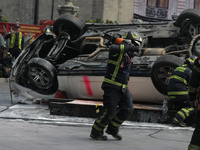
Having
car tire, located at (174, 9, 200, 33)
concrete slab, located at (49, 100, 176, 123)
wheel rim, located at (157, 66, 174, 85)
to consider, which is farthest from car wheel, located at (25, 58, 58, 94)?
car tire, located at (174, 9, 200, 33)

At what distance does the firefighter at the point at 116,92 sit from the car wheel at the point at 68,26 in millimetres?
4608

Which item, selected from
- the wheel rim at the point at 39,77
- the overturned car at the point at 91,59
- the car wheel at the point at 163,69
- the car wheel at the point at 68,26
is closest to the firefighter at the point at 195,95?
the car wheel at the point at 163,69

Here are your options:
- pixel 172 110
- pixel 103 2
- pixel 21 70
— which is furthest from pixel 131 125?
pixel 103 2

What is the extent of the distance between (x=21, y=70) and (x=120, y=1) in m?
33.7

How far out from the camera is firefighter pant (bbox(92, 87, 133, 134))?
6.93 m

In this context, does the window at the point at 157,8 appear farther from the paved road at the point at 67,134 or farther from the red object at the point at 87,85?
the paved road at the point at 67,134

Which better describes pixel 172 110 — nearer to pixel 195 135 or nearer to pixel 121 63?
pixel 121 63

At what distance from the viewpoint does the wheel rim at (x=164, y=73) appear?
9086 millimetres

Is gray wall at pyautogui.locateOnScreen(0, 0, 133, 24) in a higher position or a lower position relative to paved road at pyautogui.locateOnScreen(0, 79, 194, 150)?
higher

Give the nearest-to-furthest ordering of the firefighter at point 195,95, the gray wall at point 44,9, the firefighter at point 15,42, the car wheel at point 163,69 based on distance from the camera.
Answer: the firefighter at point 195,95, the car wheel at point 163,69, the firefighter at point 15,42, the gray wall at point 44,9

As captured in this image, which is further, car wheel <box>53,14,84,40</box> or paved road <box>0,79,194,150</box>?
car wheel <box>53,14,84,40</box>

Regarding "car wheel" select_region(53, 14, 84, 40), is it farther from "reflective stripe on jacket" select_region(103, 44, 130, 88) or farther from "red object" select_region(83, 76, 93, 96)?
"reflective stripe on jacket" select_region(103, 44, 130, 88)

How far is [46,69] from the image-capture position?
10445mm

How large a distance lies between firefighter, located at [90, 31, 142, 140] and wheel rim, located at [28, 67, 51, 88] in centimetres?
367
